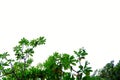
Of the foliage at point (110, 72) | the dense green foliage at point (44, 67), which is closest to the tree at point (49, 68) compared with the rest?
the dense green foliage at point (44, 67)

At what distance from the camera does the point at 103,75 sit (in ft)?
207

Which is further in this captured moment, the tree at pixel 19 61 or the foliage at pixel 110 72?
the foliage at pixel 110 72

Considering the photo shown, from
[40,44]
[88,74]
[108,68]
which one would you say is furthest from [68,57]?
[108,68]

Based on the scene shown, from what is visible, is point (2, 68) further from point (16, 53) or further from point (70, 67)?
point (70, 67)

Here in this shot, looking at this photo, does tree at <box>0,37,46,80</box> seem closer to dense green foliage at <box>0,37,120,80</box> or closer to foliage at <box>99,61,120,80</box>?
dense green foliage at <box>0,37,120,80</box>

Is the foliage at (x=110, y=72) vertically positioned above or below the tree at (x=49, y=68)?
above

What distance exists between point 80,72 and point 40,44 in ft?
5.62

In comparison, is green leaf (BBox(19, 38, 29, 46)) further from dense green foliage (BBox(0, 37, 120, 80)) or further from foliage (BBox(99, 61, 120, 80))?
foliage (BBox(99, 61, 120, 80))

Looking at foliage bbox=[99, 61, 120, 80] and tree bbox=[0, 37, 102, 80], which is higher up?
foliage bbox=[99, 61, 120, 80]

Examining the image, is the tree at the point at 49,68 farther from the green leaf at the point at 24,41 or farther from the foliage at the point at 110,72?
the foliage at the point at 110,72

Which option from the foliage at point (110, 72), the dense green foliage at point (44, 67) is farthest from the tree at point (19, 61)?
the foliage at point (110, 72)

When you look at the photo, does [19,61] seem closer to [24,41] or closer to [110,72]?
[24,41]

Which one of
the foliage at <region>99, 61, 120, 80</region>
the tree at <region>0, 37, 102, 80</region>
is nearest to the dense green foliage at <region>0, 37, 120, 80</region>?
the tree at <region>0, 37, 102, 80</region>

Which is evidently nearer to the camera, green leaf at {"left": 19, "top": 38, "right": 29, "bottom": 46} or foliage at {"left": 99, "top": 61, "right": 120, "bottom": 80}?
green leaf at {"left": 19, "top": 38, "right": 29, "bottom": 46}
